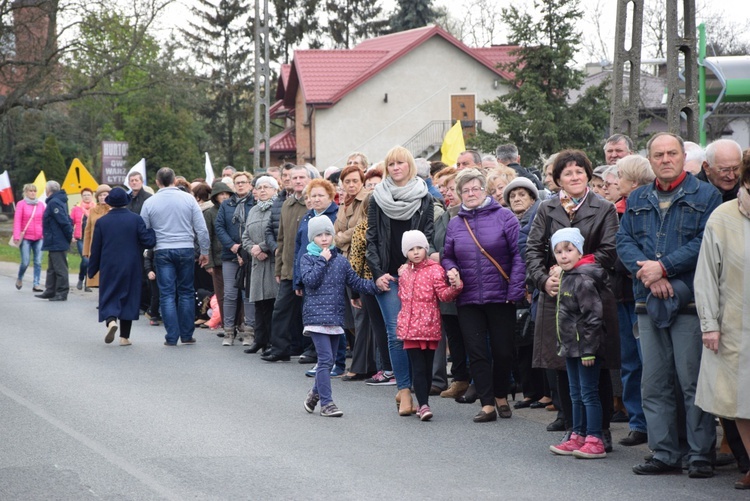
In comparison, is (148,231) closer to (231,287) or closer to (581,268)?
(231,287)

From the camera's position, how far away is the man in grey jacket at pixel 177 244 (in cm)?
1451

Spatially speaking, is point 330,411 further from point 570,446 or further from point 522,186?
point 522,186

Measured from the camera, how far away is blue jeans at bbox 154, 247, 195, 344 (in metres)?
14.4

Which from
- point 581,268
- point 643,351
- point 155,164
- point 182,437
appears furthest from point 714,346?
point 155,164

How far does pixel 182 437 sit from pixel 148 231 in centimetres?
646

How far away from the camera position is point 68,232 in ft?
68.8

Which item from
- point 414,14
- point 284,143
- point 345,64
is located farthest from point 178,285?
point 414,14

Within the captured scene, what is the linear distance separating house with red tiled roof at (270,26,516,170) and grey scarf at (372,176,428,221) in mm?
41883

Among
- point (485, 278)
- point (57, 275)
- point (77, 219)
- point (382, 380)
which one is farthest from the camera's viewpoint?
point (77, 219)

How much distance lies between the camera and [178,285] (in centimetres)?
1469

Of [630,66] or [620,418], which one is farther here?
[630,66]

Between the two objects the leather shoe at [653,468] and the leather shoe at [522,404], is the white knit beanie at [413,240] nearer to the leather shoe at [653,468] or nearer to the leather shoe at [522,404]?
the leather shoe at [522,404]

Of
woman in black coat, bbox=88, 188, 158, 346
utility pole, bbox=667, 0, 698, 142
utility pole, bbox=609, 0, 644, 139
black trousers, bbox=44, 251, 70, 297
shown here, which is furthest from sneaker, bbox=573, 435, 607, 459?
black trousers, bbox=44, 251, 70, 297

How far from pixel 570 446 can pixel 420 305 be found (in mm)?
1980
